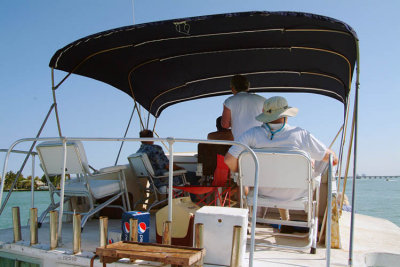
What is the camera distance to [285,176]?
9.22ft

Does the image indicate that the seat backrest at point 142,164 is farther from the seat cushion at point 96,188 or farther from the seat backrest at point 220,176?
the seat backrest at point 220,176

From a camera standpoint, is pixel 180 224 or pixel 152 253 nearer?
pixel 152 253

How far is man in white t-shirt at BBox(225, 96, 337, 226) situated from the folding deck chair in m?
0.08

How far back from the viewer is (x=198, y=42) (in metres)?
4.62

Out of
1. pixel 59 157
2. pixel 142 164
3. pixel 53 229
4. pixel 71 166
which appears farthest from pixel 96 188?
pixel 53 229

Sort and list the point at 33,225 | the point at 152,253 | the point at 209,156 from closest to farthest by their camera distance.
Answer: the point at 152,253
the point at 33,225
the point at 209,156

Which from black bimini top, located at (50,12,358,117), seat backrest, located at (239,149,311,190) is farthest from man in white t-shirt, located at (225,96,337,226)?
black bimini top, located at (50,12,358,117)

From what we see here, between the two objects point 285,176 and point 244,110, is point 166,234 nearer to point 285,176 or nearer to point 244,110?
point 285,176

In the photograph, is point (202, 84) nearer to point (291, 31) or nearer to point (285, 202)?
point (291, 31)

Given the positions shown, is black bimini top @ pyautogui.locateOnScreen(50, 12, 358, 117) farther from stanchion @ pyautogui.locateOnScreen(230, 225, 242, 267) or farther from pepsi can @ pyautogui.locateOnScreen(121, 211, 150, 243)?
stanchion @ pyautogui.locateOnScreen(230, 225, 242, 267)

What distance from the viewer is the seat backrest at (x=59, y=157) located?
3.64 m

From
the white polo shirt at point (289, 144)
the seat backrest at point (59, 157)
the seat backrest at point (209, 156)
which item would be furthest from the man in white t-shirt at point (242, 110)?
the seat backrest at point (59, 157)

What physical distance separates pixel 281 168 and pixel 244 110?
1.40 metres

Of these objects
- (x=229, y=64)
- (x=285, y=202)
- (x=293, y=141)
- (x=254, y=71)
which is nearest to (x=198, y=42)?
(x=229, y=64)
